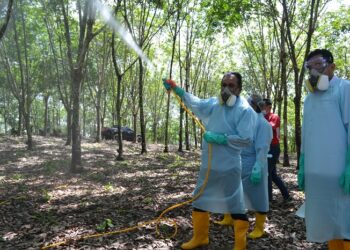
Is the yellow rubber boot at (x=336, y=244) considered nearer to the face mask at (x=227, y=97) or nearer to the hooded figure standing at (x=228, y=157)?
the hooded figure standing at (x=228, y=157)

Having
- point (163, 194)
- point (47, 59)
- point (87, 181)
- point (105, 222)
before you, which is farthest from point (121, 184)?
point (47, 59)

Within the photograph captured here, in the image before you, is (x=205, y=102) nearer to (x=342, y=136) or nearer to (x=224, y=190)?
(x=224, y=190)

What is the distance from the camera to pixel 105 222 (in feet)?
17.4

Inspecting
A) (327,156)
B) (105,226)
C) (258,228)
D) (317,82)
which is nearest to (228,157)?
(327,156)

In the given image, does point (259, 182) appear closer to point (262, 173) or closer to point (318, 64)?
point (262, 173)

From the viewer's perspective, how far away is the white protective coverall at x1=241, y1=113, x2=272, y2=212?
16.1 feet

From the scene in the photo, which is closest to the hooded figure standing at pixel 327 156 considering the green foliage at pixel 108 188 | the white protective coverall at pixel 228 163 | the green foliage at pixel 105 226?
the white protective coverall at pixel 228 163

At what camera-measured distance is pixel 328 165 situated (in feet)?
10.4

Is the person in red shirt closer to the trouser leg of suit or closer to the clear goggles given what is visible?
the trouser leg of suit

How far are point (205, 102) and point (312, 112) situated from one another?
145 cm

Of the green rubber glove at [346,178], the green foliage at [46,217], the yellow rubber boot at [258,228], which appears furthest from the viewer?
the green foliage at [46,217]

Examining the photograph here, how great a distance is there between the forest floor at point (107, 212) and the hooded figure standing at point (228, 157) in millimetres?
671

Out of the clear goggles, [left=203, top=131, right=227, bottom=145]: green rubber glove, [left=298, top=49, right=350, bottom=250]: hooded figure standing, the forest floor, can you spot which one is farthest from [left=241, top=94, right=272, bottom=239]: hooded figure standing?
the clear goggles

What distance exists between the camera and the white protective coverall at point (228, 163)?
Answer: 4.16 metres
